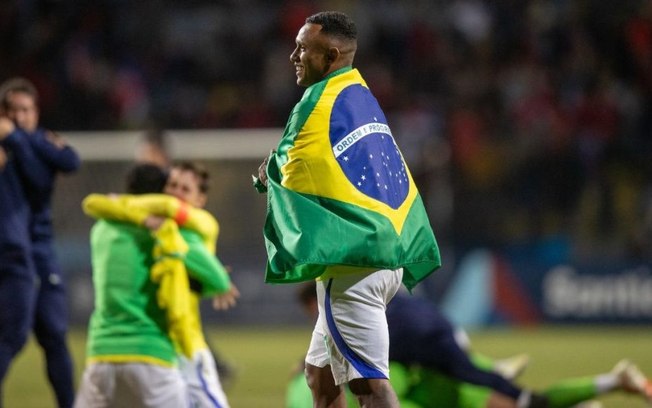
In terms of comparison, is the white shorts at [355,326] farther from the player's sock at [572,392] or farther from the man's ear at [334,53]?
the player's sock at [572,392]

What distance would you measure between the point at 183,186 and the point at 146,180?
0.19m

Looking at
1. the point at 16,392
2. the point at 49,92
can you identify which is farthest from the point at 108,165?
the point at 16,392

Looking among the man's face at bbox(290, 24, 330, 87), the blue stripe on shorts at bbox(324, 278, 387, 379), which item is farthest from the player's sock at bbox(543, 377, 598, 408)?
the man's face at bbox(290, 24, 330, 87)

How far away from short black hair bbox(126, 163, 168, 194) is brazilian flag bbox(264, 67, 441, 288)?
1907mm

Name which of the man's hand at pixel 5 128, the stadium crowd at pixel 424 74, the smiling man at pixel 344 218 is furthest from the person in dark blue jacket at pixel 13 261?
the stadium crowd at pixel 424 74

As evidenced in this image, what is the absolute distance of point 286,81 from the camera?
18766 millimetres

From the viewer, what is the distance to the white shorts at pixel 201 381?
20.0 ft

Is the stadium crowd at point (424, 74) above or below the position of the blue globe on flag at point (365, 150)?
above

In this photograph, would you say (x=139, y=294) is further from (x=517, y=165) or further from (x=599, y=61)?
(x=599, y=61)

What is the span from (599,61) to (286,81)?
186 inches

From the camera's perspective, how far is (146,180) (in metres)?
6.63

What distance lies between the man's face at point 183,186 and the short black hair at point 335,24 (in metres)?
1.91

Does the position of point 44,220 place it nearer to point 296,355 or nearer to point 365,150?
point 365,150

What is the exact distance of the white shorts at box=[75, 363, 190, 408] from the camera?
5930mm
